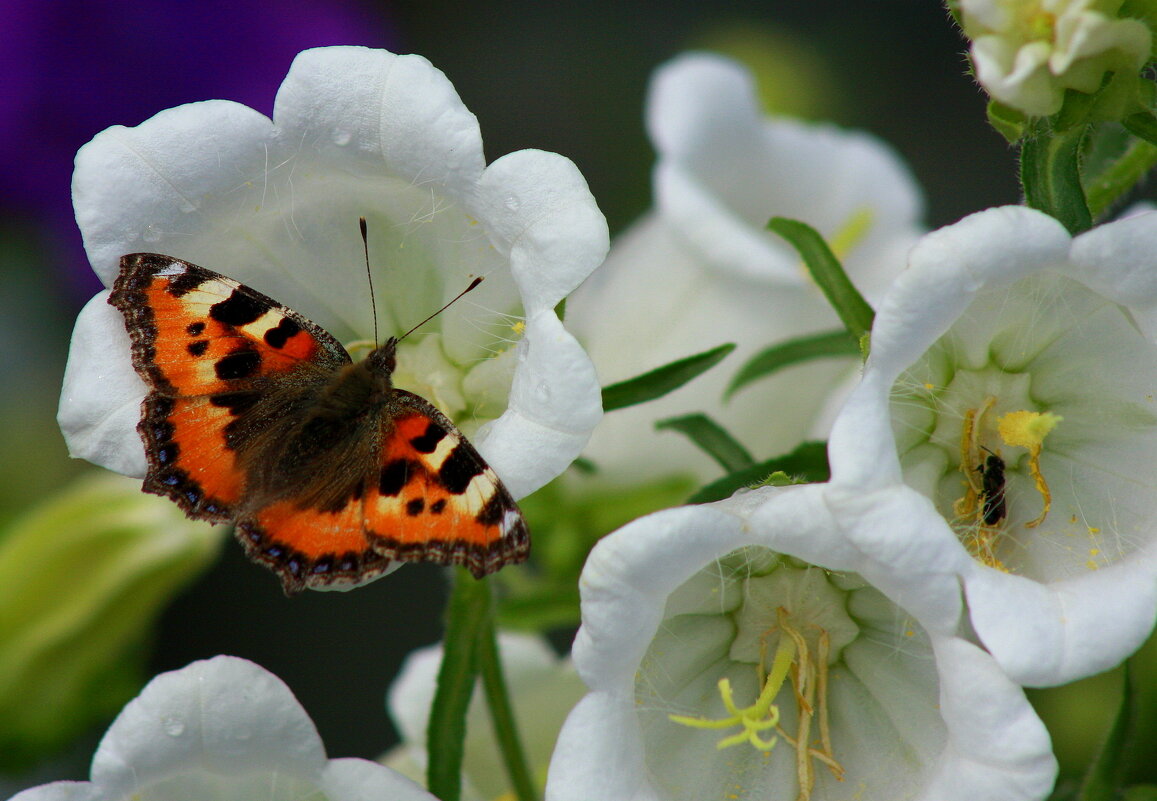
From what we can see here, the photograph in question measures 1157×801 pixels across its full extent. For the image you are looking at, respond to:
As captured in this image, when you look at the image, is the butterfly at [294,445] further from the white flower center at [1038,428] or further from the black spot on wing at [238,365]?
the white flower center at [1038,428]

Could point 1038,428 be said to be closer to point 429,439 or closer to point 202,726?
point 429,439

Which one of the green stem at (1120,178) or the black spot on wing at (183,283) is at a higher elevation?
the black spot on wing at (183,283)

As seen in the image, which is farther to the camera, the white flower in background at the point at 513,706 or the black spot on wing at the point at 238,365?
the white flower in background at the point at 513,706

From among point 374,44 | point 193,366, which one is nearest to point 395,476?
point 193,366

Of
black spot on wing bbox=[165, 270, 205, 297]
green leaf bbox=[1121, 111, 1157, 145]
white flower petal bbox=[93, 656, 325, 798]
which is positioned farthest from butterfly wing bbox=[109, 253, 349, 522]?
green leaf bbox=[1121, 111, 1157, 145]

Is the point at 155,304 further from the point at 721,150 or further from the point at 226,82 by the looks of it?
the point at 226,82

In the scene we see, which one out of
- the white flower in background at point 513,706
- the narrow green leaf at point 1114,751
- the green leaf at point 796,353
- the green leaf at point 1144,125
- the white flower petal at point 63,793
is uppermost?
the green leaf at point 1144,125

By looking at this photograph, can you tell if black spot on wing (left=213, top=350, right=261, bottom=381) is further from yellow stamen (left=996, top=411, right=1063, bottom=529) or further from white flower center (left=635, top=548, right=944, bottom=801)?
yellow stamen (left=996, top=411, right=1063, bottom=529)

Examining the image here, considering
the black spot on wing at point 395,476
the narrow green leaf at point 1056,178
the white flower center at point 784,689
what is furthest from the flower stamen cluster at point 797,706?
the narrow green leaf at point 1056,178
